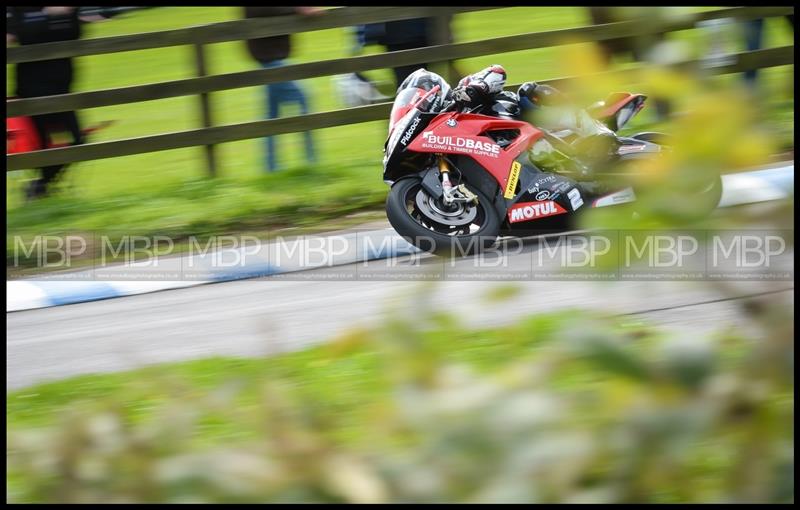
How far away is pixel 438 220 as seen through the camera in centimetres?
743

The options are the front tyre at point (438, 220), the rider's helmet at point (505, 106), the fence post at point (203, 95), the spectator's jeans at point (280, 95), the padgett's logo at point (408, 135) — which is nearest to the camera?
the front tyre at point (438, 220)

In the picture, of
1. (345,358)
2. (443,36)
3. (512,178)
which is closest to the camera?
(345,358)

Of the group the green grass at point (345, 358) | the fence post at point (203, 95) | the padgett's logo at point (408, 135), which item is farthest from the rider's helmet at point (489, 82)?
the green grass at point (345, 358)

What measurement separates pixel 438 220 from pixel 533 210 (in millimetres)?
707

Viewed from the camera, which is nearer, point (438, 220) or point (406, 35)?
point (438, 220)

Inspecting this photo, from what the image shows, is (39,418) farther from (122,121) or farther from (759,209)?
(122,121)

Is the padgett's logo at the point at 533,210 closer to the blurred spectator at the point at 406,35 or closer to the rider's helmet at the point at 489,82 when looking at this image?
the rider's helmet at the point at 489,82

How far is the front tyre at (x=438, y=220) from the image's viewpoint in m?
7.34

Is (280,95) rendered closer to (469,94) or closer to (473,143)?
(469,94)

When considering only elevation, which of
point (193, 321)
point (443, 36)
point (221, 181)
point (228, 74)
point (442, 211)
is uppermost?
point (443, 36)

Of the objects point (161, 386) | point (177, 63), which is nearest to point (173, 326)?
point (161, 386)

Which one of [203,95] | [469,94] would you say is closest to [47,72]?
[203,95]

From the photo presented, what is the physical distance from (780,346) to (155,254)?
295 inches

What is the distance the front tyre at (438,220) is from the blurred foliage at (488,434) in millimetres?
5477
